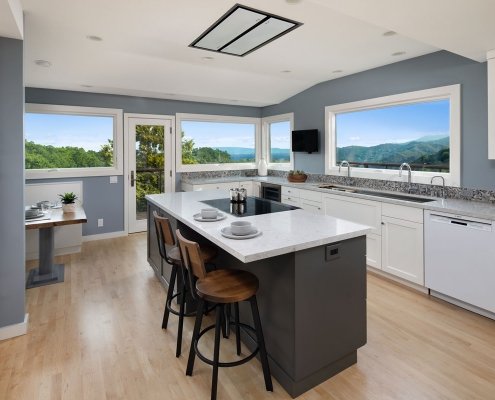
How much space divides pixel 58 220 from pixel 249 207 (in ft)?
6.72

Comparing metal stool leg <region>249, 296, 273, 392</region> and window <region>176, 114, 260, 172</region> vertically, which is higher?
window <region>176, 114, 260, 172</region>

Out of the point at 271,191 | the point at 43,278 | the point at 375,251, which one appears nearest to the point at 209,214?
the point at 375,251

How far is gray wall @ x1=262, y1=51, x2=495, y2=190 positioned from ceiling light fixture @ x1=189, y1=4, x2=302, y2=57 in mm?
1771

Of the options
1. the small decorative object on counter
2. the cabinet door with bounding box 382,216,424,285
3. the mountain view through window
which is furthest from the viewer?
the small decorative object on counter

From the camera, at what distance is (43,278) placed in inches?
141

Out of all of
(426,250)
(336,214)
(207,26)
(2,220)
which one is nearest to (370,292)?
(426,250)

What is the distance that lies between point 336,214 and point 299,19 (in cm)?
237

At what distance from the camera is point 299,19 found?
2637 millimetres

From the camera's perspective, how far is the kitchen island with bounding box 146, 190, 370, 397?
1821mm

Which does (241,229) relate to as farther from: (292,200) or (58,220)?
(292,200)

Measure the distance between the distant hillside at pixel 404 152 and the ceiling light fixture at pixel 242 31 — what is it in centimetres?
221

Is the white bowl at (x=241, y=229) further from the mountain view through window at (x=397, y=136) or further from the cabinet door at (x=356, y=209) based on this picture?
the mountain view through window at (x=397, y=136)

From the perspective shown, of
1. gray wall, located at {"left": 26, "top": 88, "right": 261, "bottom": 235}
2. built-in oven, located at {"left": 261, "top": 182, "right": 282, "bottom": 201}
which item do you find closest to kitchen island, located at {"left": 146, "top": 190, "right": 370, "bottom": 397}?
built-in oven, located at {"left": 261, "top": 182, "right": 282, "bottom": 201}

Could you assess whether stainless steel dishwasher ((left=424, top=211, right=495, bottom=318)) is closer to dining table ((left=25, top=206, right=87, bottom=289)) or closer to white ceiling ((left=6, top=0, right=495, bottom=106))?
white ceiling ((left=6, top=0, right=495, bottom=106))
